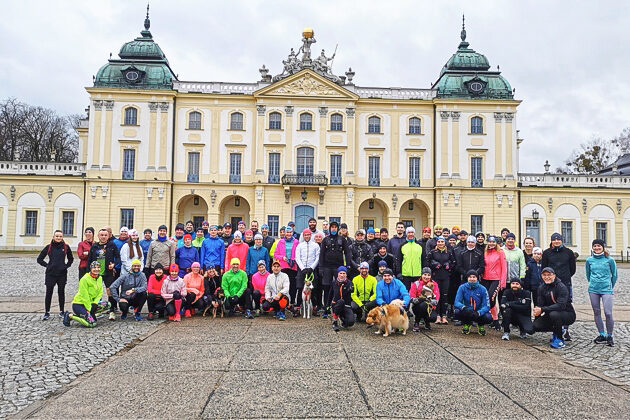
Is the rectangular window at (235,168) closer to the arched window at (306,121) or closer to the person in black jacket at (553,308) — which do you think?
the arched window at (306,121)

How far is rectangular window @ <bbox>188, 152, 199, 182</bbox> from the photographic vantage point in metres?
31.1

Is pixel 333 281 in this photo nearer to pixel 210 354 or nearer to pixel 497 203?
pixel 210 354

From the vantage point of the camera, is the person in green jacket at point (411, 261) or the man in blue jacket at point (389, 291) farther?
the person in green jacket at point (411, 261)

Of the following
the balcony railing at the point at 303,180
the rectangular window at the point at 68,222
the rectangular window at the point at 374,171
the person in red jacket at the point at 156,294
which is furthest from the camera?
the rectangular window at the point at 374,171

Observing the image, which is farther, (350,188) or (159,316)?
(350,188)

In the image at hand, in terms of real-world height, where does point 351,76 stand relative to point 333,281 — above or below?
above

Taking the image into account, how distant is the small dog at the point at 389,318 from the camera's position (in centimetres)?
730

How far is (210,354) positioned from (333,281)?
3215 millimetres

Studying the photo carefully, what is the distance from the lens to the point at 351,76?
32719 mm

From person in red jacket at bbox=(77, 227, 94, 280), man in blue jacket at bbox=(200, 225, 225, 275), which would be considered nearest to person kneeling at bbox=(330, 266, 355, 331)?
man in blue jacket at bbox=(200, 225, 225, 275)

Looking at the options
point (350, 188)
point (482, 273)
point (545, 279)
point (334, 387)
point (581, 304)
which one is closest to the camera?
point (334, 387)

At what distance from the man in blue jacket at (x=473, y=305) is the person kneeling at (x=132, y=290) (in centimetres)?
585

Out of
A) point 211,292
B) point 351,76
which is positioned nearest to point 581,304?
point 211,292

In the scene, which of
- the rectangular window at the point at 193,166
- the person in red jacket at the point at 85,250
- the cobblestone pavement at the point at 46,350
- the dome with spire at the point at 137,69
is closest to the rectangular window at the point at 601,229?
the rectangular window at the point at 193,166
